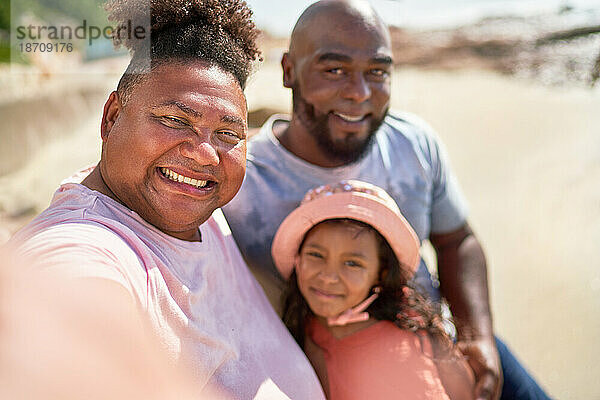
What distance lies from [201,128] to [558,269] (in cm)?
384

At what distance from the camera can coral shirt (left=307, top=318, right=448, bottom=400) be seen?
1878 mm

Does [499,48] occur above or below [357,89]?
above

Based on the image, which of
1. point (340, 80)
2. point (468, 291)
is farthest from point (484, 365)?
point (340, 80)

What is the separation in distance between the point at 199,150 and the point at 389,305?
110 cm

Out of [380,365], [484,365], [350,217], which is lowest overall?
[484,365]

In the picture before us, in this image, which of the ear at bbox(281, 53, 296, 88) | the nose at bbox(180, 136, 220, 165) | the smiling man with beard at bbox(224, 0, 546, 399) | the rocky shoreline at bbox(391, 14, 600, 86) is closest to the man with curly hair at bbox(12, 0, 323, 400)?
the nose at bbox(180, 136, 220, 165)

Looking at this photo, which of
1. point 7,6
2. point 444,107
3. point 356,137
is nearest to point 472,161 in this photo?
point 444,107

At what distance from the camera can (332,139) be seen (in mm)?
2264

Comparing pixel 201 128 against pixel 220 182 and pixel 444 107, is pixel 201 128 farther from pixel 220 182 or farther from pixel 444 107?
pixel 444 107

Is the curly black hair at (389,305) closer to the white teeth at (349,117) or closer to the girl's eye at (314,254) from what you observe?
the girl's eye at (314,254)

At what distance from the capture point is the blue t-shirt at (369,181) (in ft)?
7.20

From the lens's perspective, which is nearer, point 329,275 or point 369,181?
point 329,275

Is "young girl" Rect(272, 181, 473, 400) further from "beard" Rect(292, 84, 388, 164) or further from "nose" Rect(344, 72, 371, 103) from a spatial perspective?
"nose" Rect(344, 72, 371, 103)

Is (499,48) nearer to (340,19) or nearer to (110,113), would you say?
(340,19)
